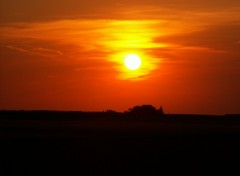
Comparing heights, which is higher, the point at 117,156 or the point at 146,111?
the point at 146,111

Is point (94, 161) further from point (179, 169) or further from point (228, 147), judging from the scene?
point (228, 147)

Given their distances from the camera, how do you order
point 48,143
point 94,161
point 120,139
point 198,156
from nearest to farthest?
point 94,161 < point 198,156 < point 48,143 < point 120,139

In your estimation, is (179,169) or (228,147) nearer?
(179,169)

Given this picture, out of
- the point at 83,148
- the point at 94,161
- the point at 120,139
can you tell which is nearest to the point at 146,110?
the point at 120,139

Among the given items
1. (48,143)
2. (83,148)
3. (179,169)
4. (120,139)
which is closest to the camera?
(179,169)

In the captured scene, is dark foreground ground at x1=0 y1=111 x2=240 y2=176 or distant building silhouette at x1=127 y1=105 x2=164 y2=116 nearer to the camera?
dark foreground ground at x1=0 y1=111 x2=240 y2=176

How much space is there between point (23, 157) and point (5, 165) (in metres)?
3.10

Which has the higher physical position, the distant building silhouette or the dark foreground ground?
the distant building silhouette

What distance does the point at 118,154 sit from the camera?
2948cm

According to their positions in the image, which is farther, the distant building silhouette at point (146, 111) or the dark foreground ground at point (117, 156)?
the distant building silhouette at point (146, 111)

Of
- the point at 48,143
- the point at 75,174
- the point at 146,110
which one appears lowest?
the point at 75,174

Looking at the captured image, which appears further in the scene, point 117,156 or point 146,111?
point 146,111

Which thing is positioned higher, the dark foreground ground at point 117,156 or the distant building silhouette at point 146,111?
the distant building silhouette at point 146,111

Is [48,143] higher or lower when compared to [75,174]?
higher
